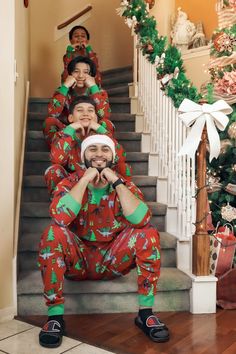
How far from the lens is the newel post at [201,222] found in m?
2.26

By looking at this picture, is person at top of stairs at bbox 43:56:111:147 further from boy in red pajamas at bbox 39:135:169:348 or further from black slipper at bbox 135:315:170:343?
black slipper at bbox 135:315:170:343

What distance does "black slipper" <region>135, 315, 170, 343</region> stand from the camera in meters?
1.85

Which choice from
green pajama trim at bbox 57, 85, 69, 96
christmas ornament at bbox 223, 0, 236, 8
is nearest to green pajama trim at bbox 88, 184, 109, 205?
green pajama trim at bbox 57, 85, 69, 96

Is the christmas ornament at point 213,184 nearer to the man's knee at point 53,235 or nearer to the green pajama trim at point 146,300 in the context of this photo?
the green pajama trim at point 146,300

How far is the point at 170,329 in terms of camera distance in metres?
1.99

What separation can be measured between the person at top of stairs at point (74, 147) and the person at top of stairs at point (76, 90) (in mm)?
496

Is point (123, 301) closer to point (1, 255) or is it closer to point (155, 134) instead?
point (1, 255)

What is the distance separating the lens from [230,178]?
2.90m

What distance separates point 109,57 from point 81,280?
11.8 feet

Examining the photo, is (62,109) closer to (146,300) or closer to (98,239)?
(98,239)

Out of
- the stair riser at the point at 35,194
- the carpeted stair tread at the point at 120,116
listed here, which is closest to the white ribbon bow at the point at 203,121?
the stair riser at the point at 35,194

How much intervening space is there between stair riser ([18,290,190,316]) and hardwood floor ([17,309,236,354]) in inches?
1.4

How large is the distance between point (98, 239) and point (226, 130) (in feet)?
4.39

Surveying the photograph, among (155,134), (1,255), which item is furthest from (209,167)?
(1,255)
